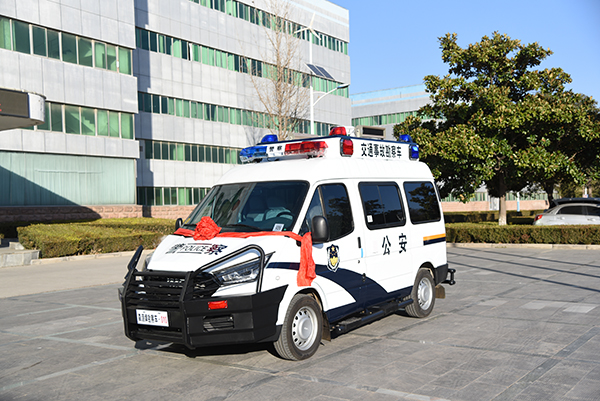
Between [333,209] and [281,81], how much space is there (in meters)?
28.3

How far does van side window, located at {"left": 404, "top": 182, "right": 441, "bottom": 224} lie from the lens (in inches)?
345

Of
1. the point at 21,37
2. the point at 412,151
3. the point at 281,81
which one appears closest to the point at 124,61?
the point at 21,37

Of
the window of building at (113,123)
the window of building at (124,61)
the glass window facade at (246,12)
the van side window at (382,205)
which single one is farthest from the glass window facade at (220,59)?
the van side window at (382,205)

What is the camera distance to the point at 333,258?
6863mm

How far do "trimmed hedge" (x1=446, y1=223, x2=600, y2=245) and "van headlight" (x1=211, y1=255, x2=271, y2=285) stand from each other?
17515mm

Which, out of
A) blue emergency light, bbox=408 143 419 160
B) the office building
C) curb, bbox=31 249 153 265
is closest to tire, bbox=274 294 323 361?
blue emergency light, bbox=408 143 419 160

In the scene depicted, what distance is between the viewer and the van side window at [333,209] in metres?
6.77

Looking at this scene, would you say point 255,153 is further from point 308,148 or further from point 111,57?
point 111,57

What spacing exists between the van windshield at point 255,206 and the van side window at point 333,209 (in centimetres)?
17

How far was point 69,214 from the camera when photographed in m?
29.5

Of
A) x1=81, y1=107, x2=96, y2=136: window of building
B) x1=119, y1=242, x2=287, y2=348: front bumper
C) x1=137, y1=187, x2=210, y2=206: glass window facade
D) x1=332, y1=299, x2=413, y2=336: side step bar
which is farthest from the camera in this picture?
x1=137, y1=187, x2=210, y2=206: glass window facade

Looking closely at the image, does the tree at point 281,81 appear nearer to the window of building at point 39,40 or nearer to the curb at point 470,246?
the curb at point 470,246

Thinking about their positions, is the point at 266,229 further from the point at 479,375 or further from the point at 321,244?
the point at 479,375

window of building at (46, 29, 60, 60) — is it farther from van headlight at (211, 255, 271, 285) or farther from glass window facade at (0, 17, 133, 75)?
van headlight at (211, 255, 271, 285)
